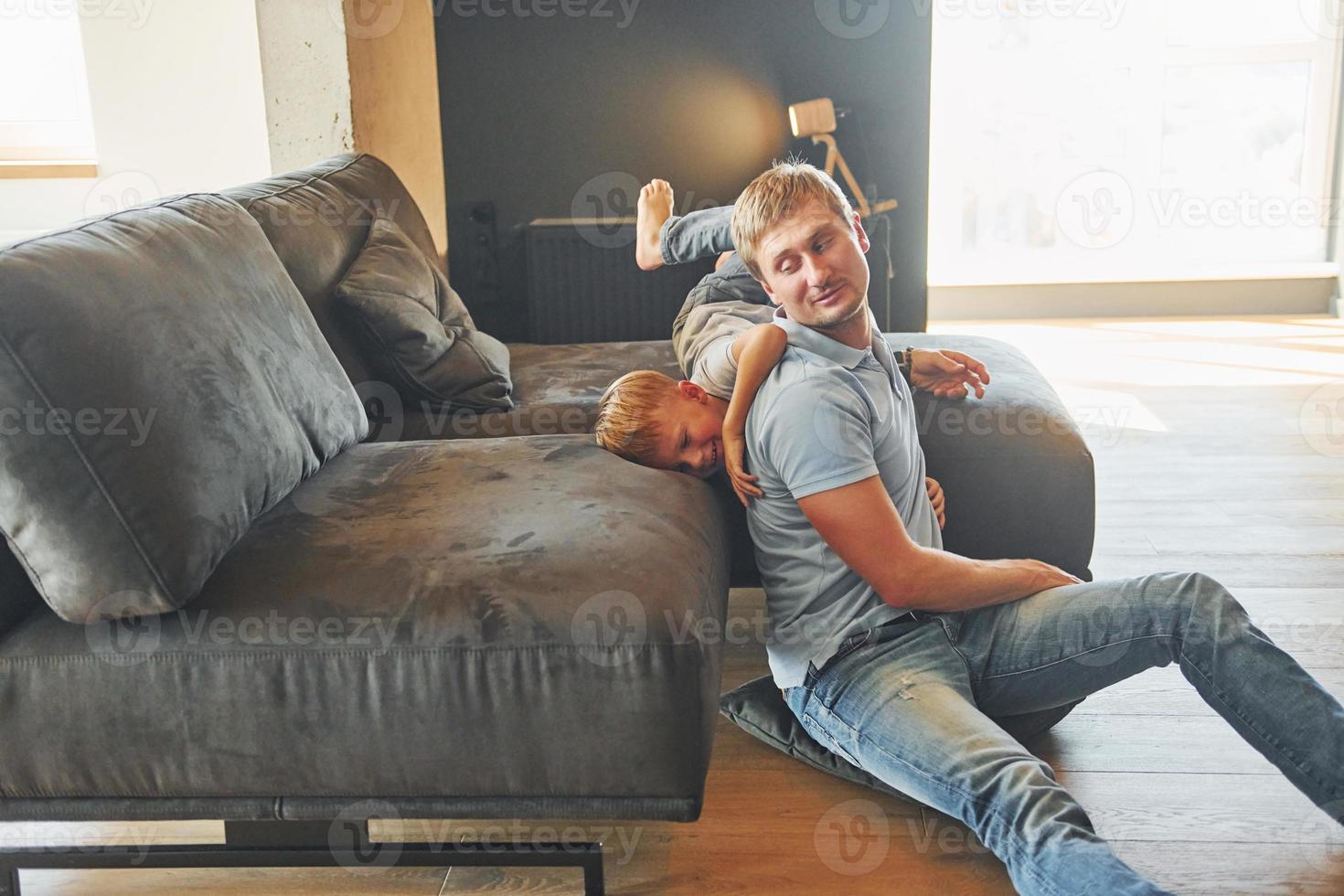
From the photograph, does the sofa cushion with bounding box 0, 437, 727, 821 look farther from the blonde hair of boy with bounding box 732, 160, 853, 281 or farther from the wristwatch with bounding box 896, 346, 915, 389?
the wristwatch with bounding box 896, 346, 915, 389

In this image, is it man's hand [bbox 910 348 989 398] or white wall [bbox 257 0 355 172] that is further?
white wall [bbox 257 0 355 172]

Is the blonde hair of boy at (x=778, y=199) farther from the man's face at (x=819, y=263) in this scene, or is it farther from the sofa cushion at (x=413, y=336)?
the sofa cushion at (x=413, y=336)

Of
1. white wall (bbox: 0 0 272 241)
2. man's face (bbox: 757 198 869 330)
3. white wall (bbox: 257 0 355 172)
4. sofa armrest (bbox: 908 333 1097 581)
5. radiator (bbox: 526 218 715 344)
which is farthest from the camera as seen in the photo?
white wall (bbox: 0 0 272 241)

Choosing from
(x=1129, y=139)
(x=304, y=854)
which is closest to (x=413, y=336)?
(x=304, y=854)

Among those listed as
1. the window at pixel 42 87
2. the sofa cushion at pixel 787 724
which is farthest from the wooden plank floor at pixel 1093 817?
the window at pixel 42 87

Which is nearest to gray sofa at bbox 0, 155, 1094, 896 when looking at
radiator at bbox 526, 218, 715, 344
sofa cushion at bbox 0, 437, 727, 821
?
sofa cushion at bbox 0, 437, 727, 821

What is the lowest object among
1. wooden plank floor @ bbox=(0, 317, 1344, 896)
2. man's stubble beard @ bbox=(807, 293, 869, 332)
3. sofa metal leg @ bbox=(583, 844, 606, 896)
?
wooden plank floor @ bbox=(0, 317, 1344, 896)

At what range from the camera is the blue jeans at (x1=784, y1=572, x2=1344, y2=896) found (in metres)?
1.50

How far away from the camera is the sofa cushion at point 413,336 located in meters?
2.40

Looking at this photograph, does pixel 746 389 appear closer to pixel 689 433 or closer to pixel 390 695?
pixel 689 433

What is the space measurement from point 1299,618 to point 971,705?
1.17 m

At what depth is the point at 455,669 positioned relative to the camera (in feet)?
4.72

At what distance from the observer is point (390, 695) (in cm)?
144

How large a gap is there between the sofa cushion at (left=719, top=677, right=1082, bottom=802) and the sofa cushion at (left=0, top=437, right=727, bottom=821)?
472 mm
